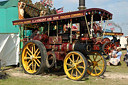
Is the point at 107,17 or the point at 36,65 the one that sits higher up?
the point at 107,17

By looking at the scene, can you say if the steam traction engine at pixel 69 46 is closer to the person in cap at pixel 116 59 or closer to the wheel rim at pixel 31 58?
the wheel rim at pixel 31 58

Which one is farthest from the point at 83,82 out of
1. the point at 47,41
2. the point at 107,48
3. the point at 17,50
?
the point at 107,48

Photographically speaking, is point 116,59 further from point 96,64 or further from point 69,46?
point 69,46

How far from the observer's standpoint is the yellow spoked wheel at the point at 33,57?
6.65m

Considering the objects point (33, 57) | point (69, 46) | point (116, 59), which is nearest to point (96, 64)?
point (69, 46)

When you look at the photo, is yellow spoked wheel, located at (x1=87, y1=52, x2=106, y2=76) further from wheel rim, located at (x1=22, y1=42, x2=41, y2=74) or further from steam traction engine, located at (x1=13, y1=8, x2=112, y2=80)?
wheel rim, located at (x1=22, y1=42, x2=41, y2=74)

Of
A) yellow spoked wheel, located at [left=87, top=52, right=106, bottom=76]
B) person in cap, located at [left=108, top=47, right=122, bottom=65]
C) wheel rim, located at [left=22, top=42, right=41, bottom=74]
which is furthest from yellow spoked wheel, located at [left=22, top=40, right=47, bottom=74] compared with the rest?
person in cap, located at [left=108, top=47, right=122, bottom=65]

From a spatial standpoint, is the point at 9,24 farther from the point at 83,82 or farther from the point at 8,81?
the point at 83,82

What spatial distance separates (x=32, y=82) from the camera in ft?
18.9

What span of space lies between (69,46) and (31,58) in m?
1.66

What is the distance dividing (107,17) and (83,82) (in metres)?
2.42

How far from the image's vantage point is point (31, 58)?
7.07 meters

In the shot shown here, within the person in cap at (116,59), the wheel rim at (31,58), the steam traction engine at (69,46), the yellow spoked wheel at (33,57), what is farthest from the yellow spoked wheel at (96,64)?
the person in cap at (116,59)

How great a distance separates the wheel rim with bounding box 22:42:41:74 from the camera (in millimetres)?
7019
